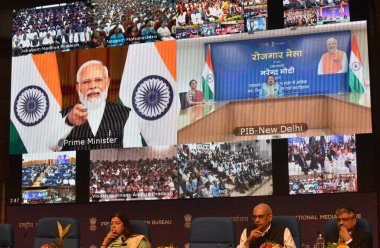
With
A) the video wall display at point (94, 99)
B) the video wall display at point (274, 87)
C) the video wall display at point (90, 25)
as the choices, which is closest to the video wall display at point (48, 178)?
the video wall display at point (94, 99)

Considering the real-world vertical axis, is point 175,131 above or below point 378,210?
above

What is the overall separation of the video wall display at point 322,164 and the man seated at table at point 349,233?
2024 millimetres

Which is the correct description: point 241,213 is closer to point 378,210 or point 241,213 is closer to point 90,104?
point 378,210

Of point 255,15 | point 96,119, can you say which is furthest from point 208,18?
point 96,119

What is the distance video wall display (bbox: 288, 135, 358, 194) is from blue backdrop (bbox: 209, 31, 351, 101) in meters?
0.62

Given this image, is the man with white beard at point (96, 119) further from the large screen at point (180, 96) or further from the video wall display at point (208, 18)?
the video wall display at point (208, 18)

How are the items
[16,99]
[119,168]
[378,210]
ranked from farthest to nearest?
[16,99] → [119,168] → [378,210]

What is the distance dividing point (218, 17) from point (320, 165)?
235 centimetres

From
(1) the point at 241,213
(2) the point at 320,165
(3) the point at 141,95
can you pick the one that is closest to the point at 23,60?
(3) the point at 141,95

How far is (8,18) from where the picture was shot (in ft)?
32.4

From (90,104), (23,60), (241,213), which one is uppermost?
(23,60)

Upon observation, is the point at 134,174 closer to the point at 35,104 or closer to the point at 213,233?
the point at 35,104

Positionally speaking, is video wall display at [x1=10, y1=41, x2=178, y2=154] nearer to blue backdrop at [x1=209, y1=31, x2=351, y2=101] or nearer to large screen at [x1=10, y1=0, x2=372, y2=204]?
large screen at [x1=10, y1=0, x2=372, y2=204]

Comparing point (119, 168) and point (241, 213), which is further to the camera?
point (119, 168)
